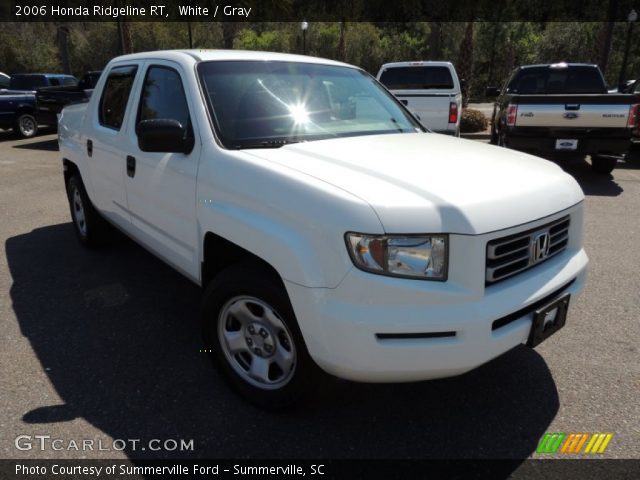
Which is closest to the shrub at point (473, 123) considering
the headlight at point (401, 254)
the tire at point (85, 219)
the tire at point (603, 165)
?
the tire at point (603, 165)

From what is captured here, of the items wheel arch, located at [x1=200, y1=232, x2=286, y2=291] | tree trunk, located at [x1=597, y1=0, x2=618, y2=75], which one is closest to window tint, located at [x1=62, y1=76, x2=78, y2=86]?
wheel arch, located at [x1=200, y1=232, x2=286, y2=291]

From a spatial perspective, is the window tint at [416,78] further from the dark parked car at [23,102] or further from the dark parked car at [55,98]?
the dark parked car at [23,102]

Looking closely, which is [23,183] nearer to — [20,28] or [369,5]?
[369,5]

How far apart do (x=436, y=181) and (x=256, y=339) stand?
1234 millimetres

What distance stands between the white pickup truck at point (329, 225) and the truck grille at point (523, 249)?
10 millimetres

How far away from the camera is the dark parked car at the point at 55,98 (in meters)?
12.2

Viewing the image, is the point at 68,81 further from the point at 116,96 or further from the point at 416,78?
the point at 116,96

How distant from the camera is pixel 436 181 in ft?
7.65

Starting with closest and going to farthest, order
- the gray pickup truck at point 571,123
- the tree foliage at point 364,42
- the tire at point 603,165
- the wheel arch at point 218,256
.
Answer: the wheel arch at point 218,256, the gray pickup truck at point 571,123, the tire at point 603,165, the tree foliage at point 364,42

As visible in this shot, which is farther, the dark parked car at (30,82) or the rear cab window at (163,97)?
the dark parked car at (30,82)

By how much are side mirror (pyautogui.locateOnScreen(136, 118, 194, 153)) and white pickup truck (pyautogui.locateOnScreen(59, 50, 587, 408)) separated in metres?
0.01

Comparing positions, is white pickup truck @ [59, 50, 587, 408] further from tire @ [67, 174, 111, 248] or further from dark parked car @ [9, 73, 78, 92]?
dark parked car @ [9, 73, 78, 92]

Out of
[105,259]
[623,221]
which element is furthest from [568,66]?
[105,259]

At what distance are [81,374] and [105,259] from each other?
7.03 feet
